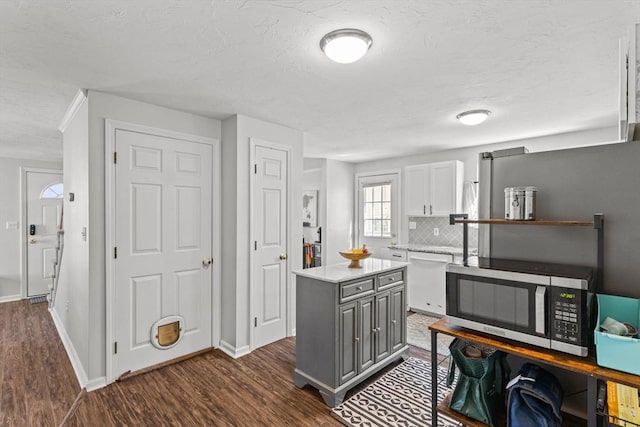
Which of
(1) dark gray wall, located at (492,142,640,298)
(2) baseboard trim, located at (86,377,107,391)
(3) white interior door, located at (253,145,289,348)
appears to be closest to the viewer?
(1) dark gray wall, located at (492,142,640,298)

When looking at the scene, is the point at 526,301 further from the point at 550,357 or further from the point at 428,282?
the point at 428,282

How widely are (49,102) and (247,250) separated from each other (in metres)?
2.23

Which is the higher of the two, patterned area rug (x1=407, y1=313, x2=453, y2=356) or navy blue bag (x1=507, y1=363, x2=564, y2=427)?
→ navy blue bag (x1=507, y1=363, x2=564, y2=427)

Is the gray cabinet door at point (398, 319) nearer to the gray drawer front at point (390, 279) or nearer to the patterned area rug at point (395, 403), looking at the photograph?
the gray drawer front at point (390, 279)

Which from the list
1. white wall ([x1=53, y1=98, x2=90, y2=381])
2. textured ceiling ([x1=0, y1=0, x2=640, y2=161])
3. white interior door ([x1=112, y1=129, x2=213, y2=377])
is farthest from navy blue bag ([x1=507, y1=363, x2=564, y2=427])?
white wall ([x1=53, y1=98, x2=90, y2=381])

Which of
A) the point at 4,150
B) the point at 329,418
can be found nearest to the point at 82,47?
the point at 329,418

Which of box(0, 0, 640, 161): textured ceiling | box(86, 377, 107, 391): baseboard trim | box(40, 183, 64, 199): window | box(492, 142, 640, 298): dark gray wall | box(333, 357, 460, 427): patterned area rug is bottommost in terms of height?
box(333, 357, 460, 427): patterned area rug

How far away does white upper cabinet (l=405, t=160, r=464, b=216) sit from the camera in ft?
15.4

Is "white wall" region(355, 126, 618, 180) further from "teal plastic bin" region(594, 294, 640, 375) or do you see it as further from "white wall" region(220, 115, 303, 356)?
"teal plastic bin" region(594, 294, 640, 375)

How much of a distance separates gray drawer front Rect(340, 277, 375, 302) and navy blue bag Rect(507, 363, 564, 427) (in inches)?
46.7

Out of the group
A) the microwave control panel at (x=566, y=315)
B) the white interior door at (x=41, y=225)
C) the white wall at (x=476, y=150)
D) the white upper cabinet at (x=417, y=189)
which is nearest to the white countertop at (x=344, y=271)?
the microwave control panel at (x=566, y=315)

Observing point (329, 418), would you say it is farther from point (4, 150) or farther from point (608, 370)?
point (4, 150)

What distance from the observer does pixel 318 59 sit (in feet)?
6.88

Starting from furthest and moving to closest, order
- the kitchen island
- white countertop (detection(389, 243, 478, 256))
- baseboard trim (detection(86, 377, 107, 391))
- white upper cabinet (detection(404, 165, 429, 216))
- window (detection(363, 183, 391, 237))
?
window (detection(363, 183, 391, 237)) < white upper cabinet (detection(404, 165, 429, 216)) < white countertop (detection(389, 243, 478, 256)) < baseboard trim (detection(86, 377, 107, 391)) < the kitchen island
